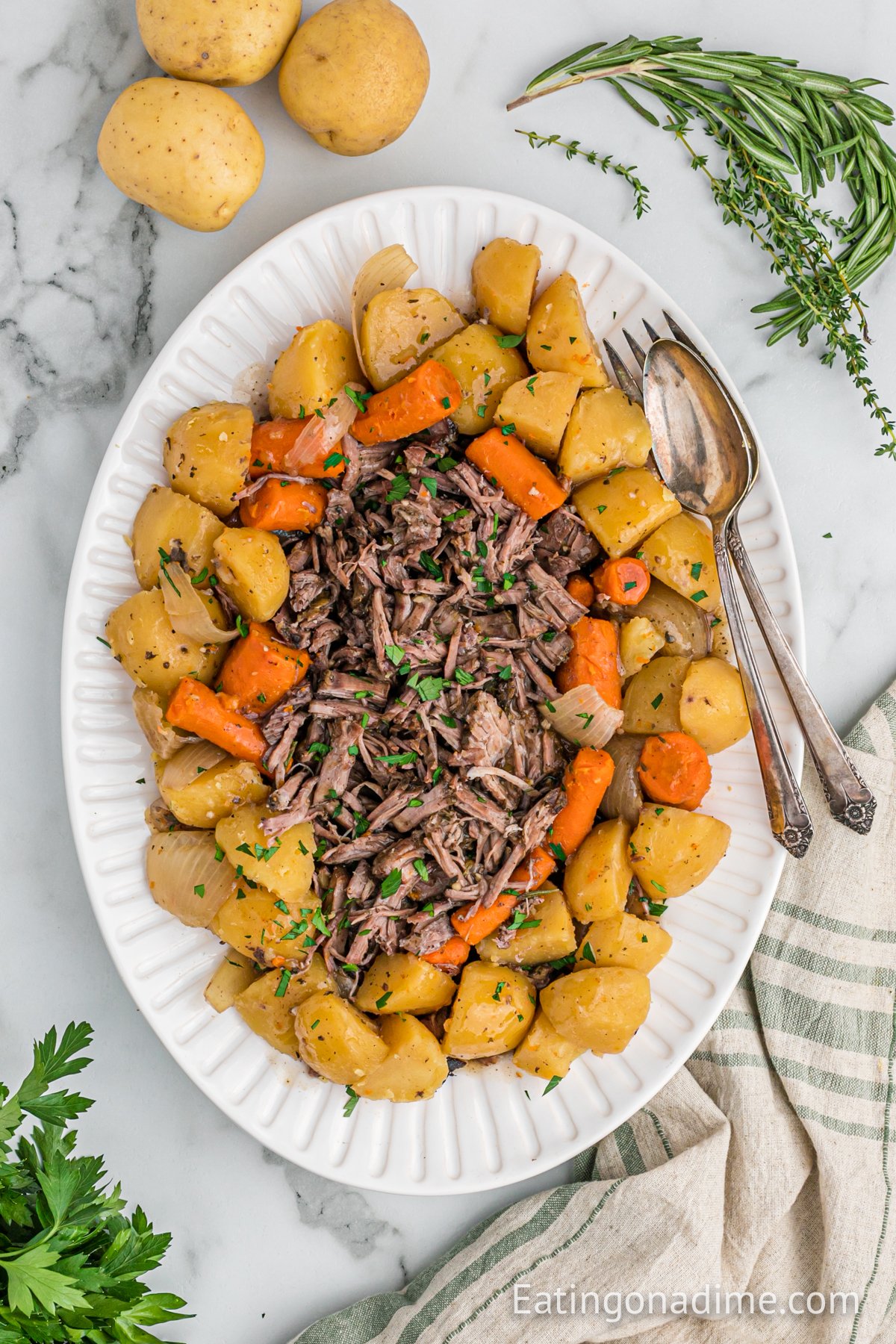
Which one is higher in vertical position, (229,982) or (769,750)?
(769,750)

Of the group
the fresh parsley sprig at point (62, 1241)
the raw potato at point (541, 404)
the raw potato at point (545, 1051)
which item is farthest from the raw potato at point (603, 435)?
the fresh parsley sprig at point (62, 1241)

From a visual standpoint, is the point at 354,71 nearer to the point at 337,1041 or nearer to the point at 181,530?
the point at 181,530

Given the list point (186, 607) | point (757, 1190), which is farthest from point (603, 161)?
point (757, 1190)

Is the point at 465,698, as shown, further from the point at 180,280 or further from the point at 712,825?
the point at 180,280

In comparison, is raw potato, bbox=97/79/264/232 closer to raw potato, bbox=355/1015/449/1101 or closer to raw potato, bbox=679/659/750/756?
raw potato, bbox=679/659/750/756

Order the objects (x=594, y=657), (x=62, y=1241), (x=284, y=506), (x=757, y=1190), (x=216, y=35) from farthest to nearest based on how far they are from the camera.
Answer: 1. (x=757, y=1190)
2. (x=594, y=657)
3. (x=284, y=506)
4. (x=216, y=35)
5. (x=62, y=1241)

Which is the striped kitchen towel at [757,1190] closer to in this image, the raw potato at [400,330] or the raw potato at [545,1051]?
the raw potato at [545,1051]
